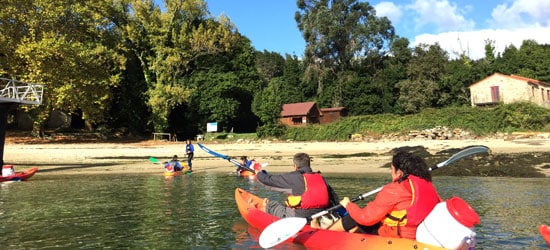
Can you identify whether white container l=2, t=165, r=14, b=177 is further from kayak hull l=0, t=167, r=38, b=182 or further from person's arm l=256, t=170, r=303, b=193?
person's arm l=256, t=170, r=303, b=193

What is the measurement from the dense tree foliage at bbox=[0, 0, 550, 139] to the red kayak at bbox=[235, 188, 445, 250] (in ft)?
91.8

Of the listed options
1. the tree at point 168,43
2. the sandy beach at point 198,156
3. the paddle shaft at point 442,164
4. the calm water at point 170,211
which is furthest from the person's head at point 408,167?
the tree at point 168,43

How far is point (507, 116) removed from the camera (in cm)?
3453

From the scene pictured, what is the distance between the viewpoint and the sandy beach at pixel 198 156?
2231cm

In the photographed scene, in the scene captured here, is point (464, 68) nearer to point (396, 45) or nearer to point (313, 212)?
point (396, 45)

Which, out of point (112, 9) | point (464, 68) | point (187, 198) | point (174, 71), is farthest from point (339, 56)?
point (187, 198)

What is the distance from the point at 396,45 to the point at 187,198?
53.4 meters

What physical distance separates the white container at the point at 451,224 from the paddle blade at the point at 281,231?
2.05 m

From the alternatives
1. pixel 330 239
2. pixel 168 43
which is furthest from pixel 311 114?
pixel 330 239

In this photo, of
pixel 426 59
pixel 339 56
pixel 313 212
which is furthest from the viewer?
pixel 339 56

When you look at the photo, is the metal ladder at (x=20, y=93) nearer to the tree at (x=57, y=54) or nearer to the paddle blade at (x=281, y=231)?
the tree at (x=57, y=54)

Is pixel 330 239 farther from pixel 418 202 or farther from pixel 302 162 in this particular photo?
pixel 418 202

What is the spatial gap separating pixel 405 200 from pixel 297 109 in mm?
51335

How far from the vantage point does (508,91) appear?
47.6m
